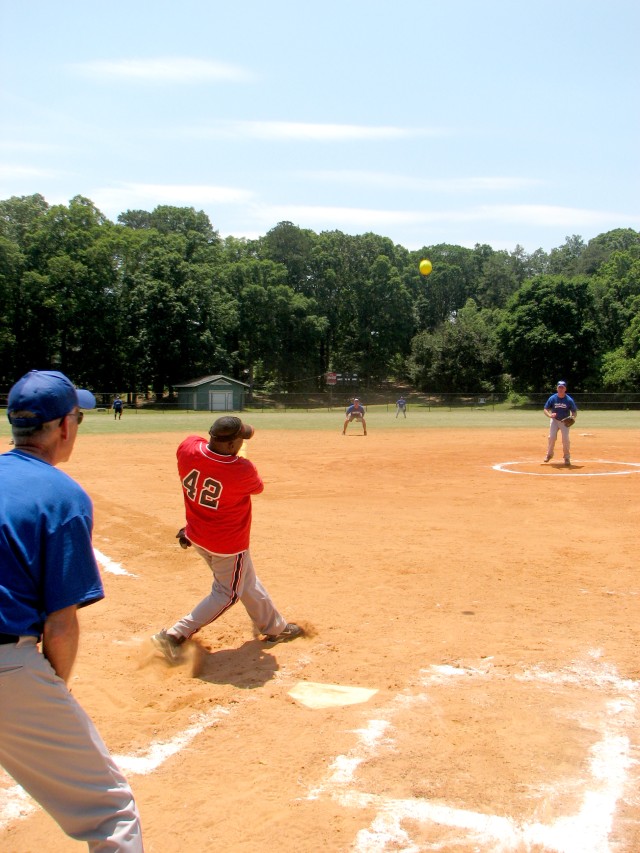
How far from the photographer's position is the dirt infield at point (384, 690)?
3783mm

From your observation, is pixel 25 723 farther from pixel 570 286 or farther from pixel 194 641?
pixel 570 286

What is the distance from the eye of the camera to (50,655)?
2691mm

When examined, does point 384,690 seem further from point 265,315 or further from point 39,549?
point 265,315

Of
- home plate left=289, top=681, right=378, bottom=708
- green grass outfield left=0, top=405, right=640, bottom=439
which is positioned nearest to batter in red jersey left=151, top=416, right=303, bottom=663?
home plate left=289, top=681, right=378, bottom=708

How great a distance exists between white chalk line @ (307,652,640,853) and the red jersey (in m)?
1.88

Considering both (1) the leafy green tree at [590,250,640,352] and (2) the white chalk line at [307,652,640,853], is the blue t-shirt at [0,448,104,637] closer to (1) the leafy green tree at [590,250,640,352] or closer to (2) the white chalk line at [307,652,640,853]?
(2) the white chalk line at [307,652,640,853]

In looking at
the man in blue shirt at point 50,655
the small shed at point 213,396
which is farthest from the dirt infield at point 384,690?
the small shed at point 213,396

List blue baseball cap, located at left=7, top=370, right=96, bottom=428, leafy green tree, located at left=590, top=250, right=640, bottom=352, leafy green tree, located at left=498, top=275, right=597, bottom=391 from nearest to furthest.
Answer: blue baseball cap, located at left=7, top=370, right=96, bottom=428, leafy green tree, located at left=498, top=275, right=597, bottom=391, leafy green tree, located at left=590, top=250, right=640, bottom=352

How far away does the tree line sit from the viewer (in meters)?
70.7

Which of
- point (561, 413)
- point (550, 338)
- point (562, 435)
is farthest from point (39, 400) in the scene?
point (550, 338)

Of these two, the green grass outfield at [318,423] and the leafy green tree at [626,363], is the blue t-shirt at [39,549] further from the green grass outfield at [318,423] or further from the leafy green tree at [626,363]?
the leafy green tree at [626,363]

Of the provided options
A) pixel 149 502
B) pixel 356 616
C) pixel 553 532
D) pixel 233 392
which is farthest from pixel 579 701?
pixel 233 392

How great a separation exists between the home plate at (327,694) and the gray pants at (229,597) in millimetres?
851

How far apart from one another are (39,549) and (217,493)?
135 inches
